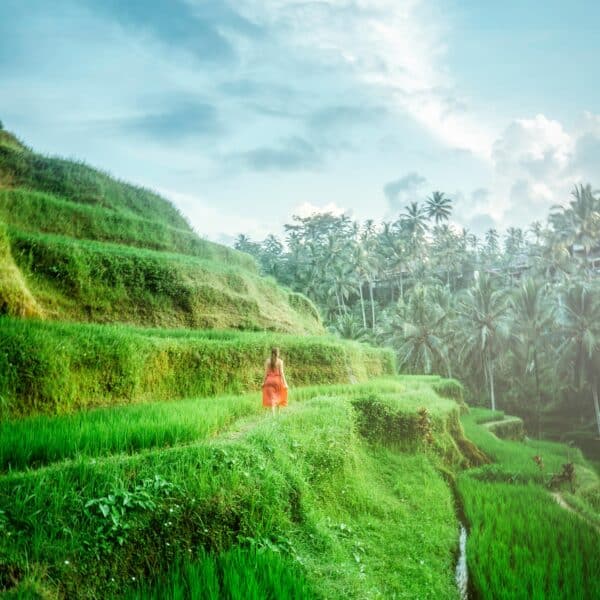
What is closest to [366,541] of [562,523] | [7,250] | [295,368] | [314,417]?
[314,417]

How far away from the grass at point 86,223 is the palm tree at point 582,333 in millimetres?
20090

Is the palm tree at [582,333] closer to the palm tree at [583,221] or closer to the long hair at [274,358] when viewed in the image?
the palm tree at [583,221]

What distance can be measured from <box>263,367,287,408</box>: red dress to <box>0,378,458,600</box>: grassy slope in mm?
300

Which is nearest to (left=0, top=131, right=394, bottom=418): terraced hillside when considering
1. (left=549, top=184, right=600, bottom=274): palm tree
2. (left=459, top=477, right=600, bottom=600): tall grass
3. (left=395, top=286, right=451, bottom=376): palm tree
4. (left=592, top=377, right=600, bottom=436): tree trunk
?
(left=459, top=477, right=600, bottom=600): tall grass

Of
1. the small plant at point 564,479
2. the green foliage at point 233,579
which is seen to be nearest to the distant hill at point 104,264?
the green foliage at point 233,579

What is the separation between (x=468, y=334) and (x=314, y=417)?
26.0 metres

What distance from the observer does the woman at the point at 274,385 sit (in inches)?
265

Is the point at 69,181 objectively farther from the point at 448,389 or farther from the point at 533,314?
the point at 533,314

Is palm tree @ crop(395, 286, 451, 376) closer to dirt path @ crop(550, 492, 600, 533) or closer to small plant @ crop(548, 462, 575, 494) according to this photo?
small plant @ crop(548, 462, 575, 494)

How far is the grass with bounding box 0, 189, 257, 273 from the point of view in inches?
357

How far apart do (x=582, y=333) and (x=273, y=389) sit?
22455 mm

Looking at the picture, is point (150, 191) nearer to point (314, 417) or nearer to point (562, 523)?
point (314, 417)

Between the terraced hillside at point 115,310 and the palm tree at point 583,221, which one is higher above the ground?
the palm tree at point 583,221

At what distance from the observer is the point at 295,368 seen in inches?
399
